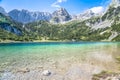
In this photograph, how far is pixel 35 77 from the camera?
3148 cm

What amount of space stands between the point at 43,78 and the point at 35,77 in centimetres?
131

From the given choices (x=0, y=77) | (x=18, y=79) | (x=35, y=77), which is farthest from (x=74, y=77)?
(x=0, y=77)

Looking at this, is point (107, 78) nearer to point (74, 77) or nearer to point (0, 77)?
point (74, 77)

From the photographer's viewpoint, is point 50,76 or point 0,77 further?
point 50,76

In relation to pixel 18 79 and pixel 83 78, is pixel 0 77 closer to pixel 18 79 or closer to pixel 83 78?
pixel 18 79

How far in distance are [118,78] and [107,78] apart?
6.42 ft

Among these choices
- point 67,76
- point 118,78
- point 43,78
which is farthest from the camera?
point 67,76

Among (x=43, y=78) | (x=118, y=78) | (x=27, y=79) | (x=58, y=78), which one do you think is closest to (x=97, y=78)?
(x=118, y=78)

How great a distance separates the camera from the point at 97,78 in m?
31.1

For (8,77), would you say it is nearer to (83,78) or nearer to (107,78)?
(83,78)

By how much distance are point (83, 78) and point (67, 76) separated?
2726mm

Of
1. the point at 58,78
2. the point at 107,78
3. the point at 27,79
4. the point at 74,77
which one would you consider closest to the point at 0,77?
the point at 27,79

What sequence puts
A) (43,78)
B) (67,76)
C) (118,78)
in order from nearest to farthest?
(118,78) → (43,78) → (67,76)

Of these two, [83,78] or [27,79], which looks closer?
[27,79]
